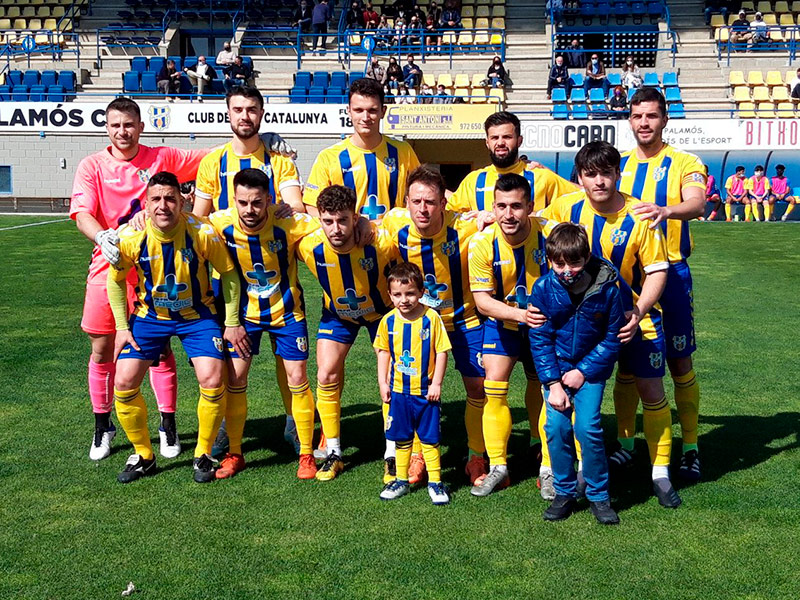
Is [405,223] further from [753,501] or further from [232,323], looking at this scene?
[753,501]

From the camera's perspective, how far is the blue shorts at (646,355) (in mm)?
4918

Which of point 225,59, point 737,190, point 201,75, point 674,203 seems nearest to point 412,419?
point 674,203

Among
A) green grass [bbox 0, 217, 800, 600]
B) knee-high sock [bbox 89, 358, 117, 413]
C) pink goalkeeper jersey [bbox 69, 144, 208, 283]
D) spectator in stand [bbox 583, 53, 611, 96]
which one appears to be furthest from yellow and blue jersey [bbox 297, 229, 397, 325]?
spectator in stand [bbox 583, 53, 611, 96]

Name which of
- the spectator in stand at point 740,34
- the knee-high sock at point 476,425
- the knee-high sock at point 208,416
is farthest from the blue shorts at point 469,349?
the spectator in stand at point 740,34

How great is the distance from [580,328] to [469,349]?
0.93 metres

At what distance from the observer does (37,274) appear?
13.6m

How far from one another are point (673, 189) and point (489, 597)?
2.68m

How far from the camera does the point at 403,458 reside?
500 centimetres

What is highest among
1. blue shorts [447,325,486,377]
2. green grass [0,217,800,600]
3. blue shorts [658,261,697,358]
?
blue shorts [658,261,697,358]

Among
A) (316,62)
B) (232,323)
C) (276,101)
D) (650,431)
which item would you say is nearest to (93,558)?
(232,323)

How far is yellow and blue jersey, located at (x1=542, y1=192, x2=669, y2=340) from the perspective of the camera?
477 centimetres

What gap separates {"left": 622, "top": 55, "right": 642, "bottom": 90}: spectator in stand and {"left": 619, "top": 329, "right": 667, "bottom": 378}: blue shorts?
2252 centimetres

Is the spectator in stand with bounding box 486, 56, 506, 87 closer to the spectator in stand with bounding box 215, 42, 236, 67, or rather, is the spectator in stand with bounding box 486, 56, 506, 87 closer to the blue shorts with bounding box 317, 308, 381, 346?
the spectator in stand with bounding box 215, 42, 236, 67

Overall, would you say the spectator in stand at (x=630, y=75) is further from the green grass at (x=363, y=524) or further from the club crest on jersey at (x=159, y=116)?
the green grass at (x=363, y=524)
